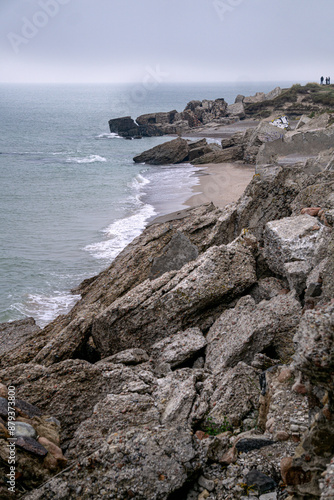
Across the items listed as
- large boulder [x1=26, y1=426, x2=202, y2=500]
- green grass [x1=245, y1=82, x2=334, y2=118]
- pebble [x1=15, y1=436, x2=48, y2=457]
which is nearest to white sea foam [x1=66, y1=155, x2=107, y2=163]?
green grass [x1=245, y1=82, x2=334, y2=118]

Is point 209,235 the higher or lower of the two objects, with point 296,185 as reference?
lower

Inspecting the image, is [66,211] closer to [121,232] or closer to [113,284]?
[121,232]

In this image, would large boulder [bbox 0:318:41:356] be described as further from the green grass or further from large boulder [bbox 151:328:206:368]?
the green grass

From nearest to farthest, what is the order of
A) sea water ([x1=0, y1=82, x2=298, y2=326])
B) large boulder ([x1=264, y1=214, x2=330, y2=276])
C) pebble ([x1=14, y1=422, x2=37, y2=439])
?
pebble ([x1=14, y1=422, x2=37, y2=439]) < large boulder ([x1=264, y1=214, x2=330, y2=276]) < sea water ([x1=0, y1=82, x2=298, y2=326])

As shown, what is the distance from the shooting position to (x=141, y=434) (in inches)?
177

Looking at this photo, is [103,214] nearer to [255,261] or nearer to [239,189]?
[239,189]

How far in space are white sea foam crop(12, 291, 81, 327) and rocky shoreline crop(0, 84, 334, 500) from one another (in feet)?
10.5

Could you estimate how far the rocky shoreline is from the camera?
13.2ft

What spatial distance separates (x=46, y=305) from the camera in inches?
592

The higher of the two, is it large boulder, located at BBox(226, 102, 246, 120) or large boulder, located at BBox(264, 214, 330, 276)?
large boulder, located at BBox(226, 102, 246, 120)

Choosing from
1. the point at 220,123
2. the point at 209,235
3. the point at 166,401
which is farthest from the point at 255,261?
the point at 220,123

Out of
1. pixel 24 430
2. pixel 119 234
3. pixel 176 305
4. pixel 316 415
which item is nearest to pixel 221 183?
pixel 119 234

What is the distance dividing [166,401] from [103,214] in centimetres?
2266

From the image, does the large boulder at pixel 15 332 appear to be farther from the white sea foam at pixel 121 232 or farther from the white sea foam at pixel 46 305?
the white sea foam at pixel 121 232
